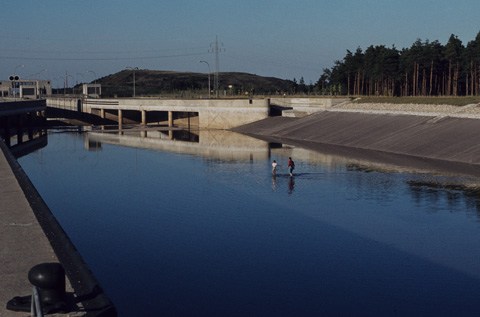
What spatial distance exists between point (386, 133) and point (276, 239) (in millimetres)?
53390

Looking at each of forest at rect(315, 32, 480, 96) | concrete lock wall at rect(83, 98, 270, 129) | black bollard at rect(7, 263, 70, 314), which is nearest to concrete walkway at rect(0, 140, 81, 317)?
black bollard at rect(7, 263, 70, 314)

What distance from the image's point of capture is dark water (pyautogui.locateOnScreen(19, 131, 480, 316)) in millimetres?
21266

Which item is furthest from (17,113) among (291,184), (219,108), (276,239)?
(276,239)

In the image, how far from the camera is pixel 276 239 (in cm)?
2972

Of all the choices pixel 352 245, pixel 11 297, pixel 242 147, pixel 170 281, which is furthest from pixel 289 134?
pixel 11 297

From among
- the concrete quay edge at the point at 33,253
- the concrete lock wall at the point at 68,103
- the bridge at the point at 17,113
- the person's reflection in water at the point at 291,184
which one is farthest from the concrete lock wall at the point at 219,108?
the concrete quay edge at the point at 33,253

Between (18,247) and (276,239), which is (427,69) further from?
(18,247)

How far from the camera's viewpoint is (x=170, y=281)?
2306cm

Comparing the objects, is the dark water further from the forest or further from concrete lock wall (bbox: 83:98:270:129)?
the forest

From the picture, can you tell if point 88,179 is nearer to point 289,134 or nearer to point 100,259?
point 100,259

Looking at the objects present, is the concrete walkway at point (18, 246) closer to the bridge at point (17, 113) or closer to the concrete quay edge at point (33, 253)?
the concrete quay edge at point (33, 253)

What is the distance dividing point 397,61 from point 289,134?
51756 mm

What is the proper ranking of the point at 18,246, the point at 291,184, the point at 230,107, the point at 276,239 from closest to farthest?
the point at 18,246, the point at 276,239, the point at 291,184, the point at 230,107

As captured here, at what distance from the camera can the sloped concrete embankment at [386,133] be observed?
63.5m
